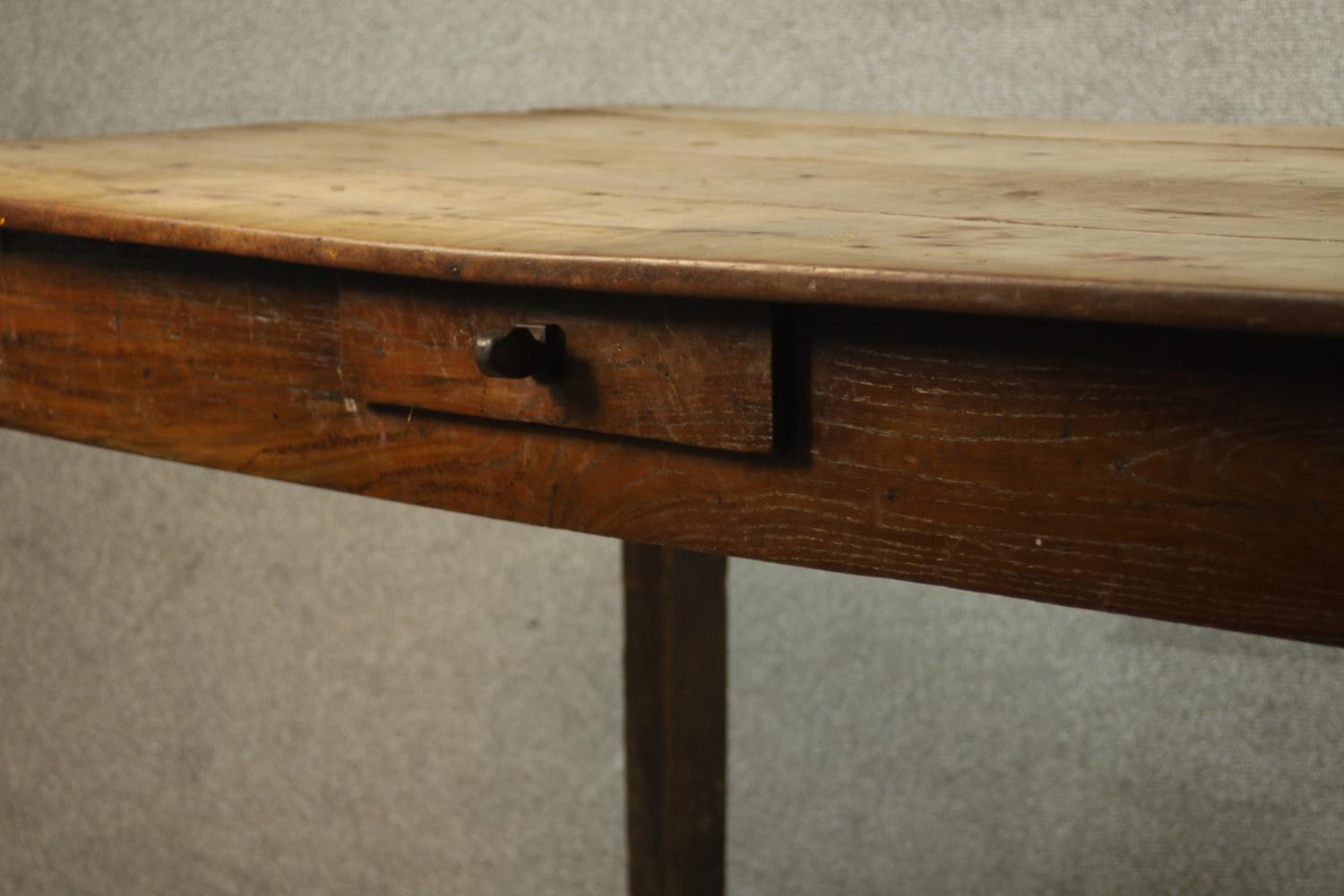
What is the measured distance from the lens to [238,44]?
1.43 meters

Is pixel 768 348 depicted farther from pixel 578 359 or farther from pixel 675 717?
pixel 675 717

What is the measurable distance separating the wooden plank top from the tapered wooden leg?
0.87 ft

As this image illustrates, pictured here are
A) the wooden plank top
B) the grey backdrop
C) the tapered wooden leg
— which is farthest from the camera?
the grey backdrop

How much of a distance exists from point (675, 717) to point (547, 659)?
444mm

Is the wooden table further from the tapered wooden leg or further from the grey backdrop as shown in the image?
the grey backdrop

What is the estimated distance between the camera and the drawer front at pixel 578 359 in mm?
515

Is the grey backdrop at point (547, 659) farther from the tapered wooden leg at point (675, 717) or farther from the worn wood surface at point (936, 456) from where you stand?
the worn wood surface at point (936, 456)

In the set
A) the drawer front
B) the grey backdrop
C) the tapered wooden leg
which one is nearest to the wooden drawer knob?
the drawer front

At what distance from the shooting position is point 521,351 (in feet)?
1.77

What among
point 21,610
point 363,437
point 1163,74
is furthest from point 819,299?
point 21,610

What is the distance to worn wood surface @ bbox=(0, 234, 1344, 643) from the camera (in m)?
0.45

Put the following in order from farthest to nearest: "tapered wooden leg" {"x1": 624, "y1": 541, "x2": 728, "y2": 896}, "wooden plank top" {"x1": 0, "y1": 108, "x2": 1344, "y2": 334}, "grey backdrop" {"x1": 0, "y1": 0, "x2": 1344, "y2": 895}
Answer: "grey backdrop" {"x1": 0, "y1": 0, "x2": 1344, "y2": 895} < "tapered wooden leg" {"x1": 624, "y1": 541, "x2": 728, "y2": 896} < "wooden plank top" {"x1": 0, "y1": 108, "x2": 1344, "y2": 334}

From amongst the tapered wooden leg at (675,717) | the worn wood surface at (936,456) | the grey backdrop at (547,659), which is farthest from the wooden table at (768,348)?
the grey backdrop at (547,659)

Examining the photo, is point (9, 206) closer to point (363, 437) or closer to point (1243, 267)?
point (363, 437)
